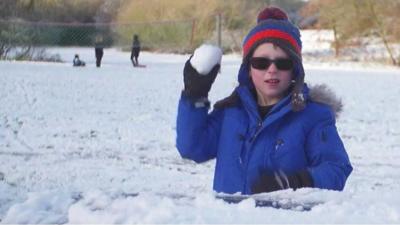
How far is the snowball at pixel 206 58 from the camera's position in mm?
2119

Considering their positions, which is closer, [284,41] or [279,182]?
[279,182]

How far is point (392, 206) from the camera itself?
132 centimetres

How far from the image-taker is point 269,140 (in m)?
2.36

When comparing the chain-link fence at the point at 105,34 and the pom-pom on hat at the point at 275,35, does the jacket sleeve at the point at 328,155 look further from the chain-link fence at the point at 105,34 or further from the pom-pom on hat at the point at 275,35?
the chain-link fence at the point at 105,34

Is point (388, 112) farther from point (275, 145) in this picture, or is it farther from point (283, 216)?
point (283, 216)

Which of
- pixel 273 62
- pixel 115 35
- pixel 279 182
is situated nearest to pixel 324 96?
pixel 273 62

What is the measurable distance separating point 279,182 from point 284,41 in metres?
0.67

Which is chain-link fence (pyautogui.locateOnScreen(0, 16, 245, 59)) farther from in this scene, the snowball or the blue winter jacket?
the snowball

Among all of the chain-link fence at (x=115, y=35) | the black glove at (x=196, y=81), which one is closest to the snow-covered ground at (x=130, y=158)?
the black glove at (x=196, y=81)

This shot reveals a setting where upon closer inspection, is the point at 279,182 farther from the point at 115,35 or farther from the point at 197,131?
the point at 115,35

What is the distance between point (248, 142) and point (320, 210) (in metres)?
1.12

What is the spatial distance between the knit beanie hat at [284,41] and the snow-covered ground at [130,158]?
1.79 ft

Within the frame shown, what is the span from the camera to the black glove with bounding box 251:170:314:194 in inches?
77.7

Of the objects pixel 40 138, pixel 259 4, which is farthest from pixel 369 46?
pixel 40 138
